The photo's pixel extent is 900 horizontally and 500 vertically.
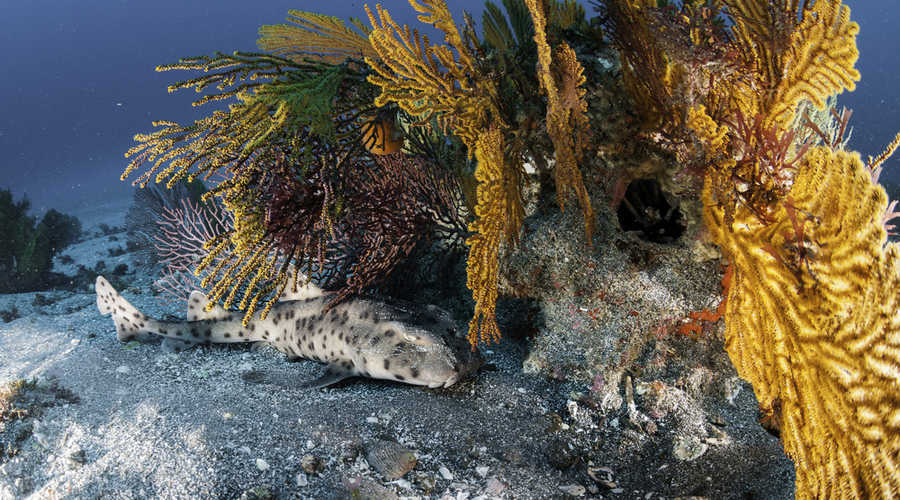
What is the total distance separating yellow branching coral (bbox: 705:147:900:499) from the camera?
1.54 m

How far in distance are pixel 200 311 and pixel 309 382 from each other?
67.9 inches

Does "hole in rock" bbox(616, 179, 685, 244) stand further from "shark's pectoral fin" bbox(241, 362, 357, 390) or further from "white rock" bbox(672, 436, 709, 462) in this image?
"shark's pectoral fin" bbox(241, 362, 357, 390)

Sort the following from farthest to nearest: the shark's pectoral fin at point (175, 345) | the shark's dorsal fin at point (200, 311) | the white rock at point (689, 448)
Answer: the shark's dorsal fin at point (200, 311) → the shark's pectoral fin at point (175, 345) → the white rock at point (689, 448)

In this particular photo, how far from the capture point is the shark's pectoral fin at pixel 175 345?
4.11 m

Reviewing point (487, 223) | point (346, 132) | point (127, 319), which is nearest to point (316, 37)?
point (346, 132)

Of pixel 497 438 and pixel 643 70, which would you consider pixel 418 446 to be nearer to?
pixel 497 438

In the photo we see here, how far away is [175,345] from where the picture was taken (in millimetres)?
4141

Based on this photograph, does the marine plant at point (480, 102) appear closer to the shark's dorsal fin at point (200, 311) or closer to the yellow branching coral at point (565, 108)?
the yellow branching coral at point (565, 108)

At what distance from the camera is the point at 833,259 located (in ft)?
5.79

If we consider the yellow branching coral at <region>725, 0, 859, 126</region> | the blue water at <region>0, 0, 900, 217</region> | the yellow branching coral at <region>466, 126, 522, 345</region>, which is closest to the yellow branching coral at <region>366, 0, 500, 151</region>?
the yellow branching coral at <region>466, 126, 522, 345</region>

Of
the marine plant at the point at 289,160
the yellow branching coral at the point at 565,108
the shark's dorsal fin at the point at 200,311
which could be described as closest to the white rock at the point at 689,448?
the yellow branching coral at the point at 565,108

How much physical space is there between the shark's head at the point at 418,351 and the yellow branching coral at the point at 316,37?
265 cm

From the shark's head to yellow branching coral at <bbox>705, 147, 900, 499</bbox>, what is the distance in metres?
1.83

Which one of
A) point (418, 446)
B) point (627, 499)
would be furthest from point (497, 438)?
point (627, 499)
